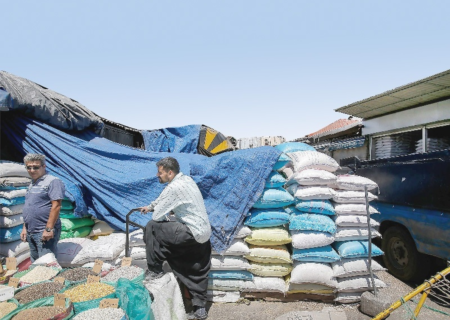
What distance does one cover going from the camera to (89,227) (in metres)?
4.41

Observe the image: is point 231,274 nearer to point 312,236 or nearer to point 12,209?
point 312,236

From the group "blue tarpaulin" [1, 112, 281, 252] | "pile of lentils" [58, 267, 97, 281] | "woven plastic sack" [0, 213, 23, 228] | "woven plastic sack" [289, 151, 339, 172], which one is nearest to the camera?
"pile of lentils" [58, 267, 97, 281]

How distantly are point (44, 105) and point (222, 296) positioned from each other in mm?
3780

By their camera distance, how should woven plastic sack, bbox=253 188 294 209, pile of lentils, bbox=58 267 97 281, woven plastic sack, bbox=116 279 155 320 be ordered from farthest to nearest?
woven plastic sack, bbox=253 188 294 209 → pile of lentils, bbox=58 267 97 281 → woven plastic sack, bbox=116 279 155 320

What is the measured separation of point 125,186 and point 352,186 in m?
3.31

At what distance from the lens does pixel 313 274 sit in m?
3.64

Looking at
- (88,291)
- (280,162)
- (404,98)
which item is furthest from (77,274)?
(404,98)

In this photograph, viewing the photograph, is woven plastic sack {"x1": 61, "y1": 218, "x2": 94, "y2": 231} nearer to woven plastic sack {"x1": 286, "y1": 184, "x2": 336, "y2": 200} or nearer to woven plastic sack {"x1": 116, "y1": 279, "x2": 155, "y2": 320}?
woven plastic sack {"x1": 116, "y1": 279, "x2": 155, "y2": 320}

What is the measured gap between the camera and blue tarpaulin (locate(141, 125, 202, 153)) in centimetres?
793

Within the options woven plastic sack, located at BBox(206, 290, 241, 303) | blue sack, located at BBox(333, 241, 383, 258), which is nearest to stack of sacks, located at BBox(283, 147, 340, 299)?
blue sack, located at BBox(333, 241, 383, 258)

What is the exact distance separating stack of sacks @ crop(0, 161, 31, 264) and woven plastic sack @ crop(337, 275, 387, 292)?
4.07m

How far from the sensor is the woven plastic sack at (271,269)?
3.79 m

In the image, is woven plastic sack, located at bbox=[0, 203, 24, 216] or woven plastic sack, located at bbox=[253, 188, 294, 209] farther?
woven plastic sack, located at bbox=[253, 188, 294, 209]

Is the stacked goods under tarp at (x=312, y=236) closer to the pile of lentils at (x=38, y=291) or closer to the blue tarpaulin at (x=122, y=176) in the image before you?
the blue tarpaulin at (x=122, y=176)
